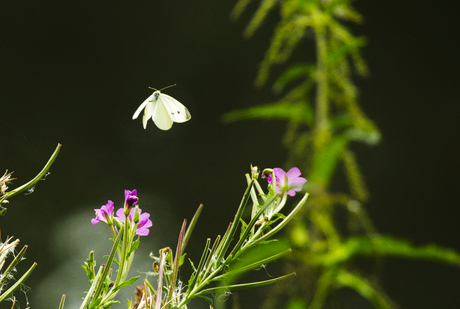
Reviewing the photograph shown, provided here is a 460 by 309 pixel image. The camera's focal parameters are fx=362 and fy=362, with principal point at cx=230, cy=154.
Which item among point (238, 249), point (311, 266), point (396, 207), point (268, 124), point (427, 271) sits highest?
point (238, 249)

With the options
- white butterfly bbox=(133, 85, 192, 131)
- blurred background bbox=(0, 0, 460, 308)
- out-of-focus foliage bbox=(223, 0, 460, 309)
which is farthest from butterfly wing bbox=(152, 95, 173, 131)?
blurred background bbox=(0, 0, 460, 308)

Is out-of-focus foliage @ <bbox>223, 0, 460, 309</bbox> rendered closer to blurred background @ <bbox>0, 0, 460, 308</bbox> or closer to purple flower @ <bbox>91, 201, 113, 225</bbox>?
blurred background @ <bbox>0, 0, 460, 308</bbox>

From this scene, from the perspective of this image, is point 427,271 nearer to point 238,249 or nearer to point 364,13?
point 364,13

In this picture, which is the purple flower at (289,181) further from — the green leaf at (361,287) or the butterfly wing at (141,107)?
the green leaf at (361,287)

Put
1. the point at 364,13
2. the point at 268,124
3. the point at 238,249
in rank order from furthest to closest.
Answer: the point at 364,13 → the point at 268,124 → the point at 238,249

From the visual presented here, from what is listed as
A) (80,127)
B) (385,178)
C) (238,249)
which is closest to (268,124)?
(385,178)

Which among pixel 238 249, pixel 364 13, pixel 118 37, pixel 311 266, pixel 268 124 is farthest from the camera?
pixel 364 13

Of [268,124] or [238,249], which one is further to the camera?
[268,124]
